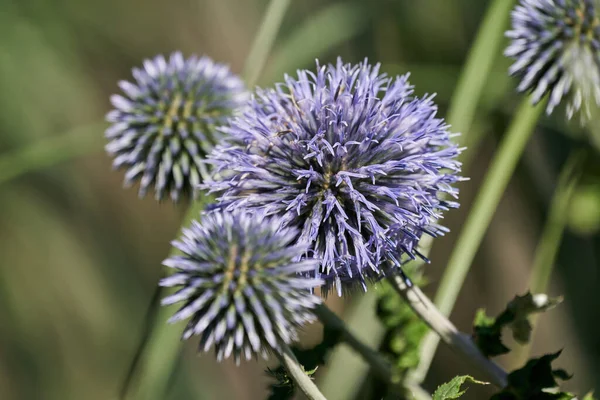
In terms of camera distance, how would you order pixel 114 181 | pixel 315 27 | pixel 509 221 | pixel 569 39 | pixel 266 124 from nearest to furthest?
pixel 266 124 < pixel 569 39 < pixel 315 27 < pixel 509 221 < pixel 114 181

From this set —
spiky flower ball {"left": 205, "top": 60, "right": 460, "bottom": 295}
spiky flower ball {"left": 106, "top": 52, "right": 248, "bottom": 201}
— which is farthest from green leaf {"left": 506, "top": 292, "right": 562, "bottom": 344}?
spiky flower ball {"left": 106, "top": 52, "right": 248, "bottom": 201}

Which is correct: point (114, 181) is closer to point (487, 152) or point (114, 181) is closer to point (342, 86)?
point (487, 152)

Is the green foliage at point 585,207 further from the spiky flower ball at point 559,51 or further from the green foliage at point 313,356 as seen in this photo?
the green foliage at point 313,356

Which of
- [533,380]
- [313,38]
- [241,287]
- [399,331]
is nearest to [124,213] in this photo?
[313,38]

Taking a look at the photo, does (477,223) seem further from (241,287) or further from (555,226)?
(241,287)

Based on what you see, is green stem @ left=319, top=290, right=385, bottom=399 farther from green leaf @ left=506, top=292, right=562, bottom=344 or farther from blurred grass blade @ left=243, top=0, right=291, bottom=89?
blurred grass blade @ left=243, top=0, right=291, bottom=89

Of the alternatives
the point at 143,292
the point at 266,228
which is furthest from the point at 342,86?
the point at 143,292
